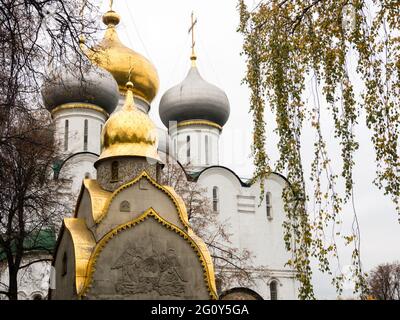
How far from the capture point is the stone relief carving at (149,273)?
405 inches

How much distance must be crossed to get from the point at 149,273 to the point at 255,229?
10.7 m

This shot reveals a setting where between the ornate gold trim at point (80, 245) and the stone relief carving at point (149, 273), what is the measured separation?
1.76 ft

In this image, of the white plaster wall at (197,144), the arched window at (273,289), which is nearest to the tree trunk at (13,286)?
the arched window at (273,289)

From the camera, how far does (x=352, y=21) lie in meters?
4.39

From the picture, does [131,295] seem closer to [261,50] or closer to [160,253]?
[160,253]

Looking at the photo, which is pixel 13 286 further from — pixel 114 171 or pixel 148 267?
pixel 114 171

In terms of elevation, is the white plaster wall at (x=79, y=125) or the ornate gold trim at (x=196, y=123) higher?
the ornate gold trim at (x=196, y=123)

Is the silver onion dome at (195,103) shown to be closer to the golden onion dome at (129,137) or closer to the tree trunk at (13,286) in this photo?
the golden onion dome at (129,137)

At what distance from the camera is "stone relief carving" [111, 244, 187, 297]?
10289 mm

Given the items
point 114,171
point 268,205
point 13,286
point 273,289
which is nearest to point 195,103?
point 268,205

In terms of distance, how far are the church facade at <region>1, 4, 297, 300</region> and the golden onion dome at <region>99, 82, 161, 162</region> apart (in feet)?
0.10

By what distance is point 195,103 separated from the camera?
77.4 ft

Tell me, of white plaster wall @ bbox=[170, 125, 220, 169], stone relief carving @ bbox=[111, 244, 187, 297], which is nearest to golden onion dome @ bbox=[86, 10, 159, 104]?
white plaster wall @ bbox=[170, 125, 220, 169]

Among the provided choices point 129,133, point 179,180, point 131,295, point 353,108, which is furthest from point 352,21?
point 179,180
